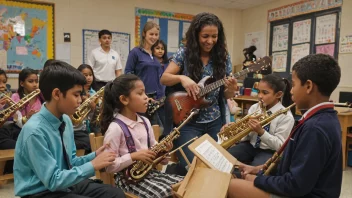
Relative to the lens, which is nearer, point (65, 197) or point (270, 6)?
point (65, 197)

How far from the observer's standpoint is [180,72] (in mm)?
2029

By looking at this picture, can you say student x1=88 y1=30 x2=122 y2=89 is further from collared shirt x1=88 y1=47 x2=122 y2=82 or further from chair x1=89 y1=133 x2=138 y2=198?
chair x1=89 y1=133 x2=138 y2=198

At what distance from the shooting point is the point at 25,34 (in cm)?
480

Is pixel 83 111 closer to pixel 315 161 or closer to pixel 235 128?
pixel 235 128

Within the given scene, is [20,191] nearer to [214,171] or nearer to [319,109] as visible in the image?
[214,171]

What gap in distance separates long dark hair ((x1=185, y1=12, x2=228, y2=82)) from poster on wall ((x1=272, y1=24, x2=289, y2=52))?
4483 millimetres

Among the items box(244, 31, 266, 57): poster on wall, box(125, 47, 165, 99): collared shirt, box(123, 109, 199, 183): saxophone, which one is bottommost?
box(123, 109, 199, 183): saxophone

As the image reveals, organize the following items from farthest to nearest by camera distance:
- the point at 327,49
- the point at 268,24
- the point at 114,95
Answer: the point at 268,24
the point at 327,49
the point at 114,95

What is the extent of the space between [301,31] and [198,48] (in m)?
4.44

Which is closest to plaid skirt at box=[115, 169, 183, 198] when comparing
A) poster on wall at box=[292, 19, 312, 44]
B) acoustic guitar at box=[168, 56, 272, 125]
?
acoustic guitar at box=[168, 56, 272, 125]

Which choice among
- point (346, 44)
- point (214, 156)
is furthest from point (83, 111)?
point (346, 44)

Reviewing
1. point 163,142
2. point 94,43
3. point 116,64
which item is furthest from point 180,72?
point 94,43

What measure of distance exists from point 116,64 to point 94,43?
123 cm

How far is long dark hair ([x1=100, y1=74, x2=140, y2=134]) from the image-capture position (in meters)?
1.75
